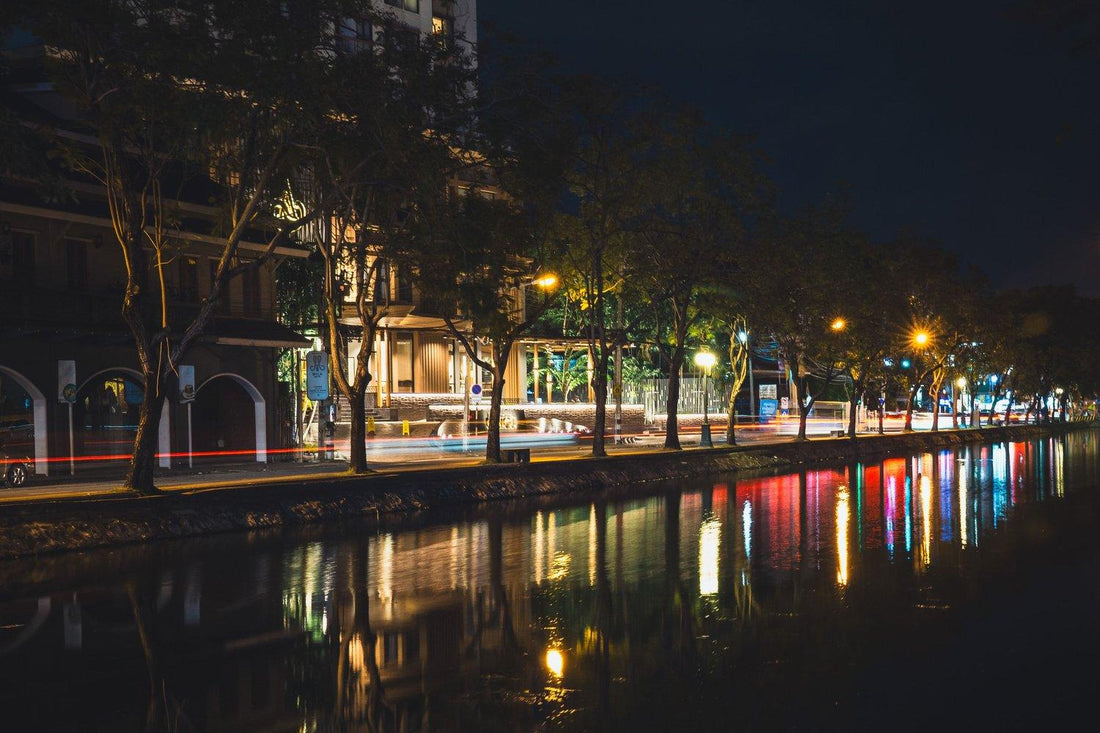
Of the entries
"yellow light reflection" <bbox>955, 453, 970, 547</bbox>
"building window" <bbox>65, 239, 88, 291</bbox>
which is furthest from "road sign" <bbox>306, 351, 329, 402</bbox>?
"yellow light reflection" <bbox>955, 453, 970, 547</bbox>

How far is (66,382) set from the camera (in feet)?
102

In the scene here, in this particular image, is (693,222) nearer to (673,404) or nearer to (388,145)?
(673,404)

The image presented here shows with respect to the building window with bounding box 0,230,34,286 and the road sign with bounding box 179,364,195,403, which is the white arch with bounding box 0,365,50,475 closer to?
the building window with bounding box 0,230,34,286

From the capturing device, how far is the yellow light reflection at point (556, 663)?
866 cm

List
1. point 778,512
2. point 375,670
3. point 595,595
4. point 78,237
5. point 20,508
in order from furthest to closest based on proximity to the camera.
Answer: point 78,237 → point 778,512 → point 20,508 → point 595,595 → point 375,670

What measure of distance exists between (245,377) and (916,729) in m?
33.0

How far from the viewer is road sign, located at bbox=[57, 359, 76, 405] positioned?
102 feet

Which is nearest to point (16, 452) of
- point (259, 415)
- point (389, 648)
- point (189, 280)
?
point (189, 280)

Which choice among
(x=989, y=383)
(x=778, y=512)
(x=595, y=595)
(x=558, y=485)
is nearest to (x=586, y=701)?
(x=595, y=595)

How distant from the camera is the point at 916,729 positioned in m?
7.05

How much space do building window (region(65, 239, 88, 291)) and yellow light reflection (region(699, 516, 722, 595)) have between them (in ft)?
66.4

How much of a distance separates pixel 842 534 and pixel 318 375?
16.1 m

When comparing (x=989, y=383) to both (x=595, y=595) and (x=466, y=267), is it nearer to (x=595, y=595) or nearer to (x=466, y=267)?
(x=466, y=267)

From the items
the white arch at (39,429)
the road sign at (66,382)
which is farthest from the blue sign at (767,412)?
the white arch at (39,429)
